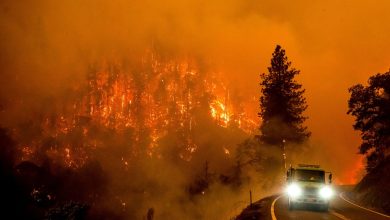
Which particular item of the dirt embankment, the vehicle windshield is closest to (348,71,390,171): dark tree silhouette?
the dirt embankment

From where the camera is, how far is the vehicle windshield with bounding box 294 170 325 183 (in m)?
22.7

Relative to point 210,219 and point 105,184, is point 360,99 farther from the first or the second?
point 105,184

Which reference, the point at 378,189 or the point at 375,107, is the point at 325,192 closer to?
the point at 378,189

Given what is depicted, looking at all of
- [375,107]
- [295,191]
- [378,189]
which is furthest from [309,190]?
[375,107]

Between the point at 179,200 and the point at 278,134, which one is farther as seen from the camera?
the point at 179,200

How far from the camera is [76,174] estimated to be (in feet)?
502

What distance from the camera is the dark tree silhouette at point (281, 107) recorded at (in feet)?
178

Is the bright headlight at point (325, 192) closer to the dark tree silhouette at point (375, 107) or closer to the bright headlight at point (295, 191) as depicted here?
the bright headlight at point (295, 191)

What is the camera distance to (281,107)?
2157 inches

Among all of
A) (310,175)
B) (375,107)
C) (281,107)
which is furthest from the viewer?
(281,107)

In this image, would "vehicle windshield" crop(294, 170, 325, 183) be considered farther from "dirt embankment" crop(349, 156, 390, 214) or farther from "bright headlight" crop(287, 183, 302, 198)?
"dirt embankment" crop(349, 156, 390, 214)

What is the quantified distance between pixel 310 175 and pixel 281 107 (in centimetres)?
3264

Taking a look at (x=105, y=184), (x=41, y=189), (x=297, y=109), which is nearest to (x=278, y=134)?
(x=297, y=109)

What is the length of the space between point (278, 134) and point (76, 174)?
117 metres
